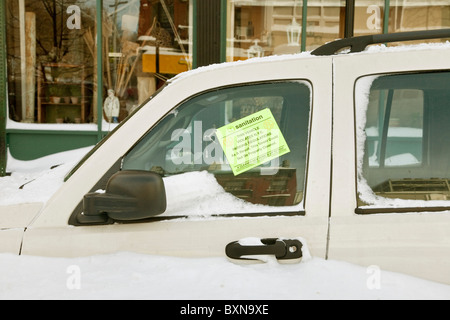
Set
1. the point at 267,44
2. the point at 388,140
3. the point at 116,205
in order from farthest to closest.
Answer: the point at 267,44 → the point at 388,140 → the point at 116,205

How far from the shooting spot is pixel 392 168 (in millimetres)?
2008

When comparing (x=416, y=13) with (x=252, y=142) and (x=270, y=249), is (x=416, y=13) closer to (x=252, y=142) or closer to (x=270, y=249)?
(x=252, y=142)

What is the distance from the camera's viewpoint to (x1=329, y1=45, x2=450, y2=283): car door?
185 cm

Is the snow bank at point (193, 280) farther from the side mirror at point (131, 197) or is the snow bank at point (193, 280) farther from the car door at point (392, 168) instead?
the side mirror at point (131, 197)

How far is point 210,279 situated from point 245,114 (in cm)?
70

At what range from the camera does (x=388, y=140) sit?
2.16 metres

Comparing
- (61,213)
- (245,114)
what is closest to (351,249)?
(245,114)
